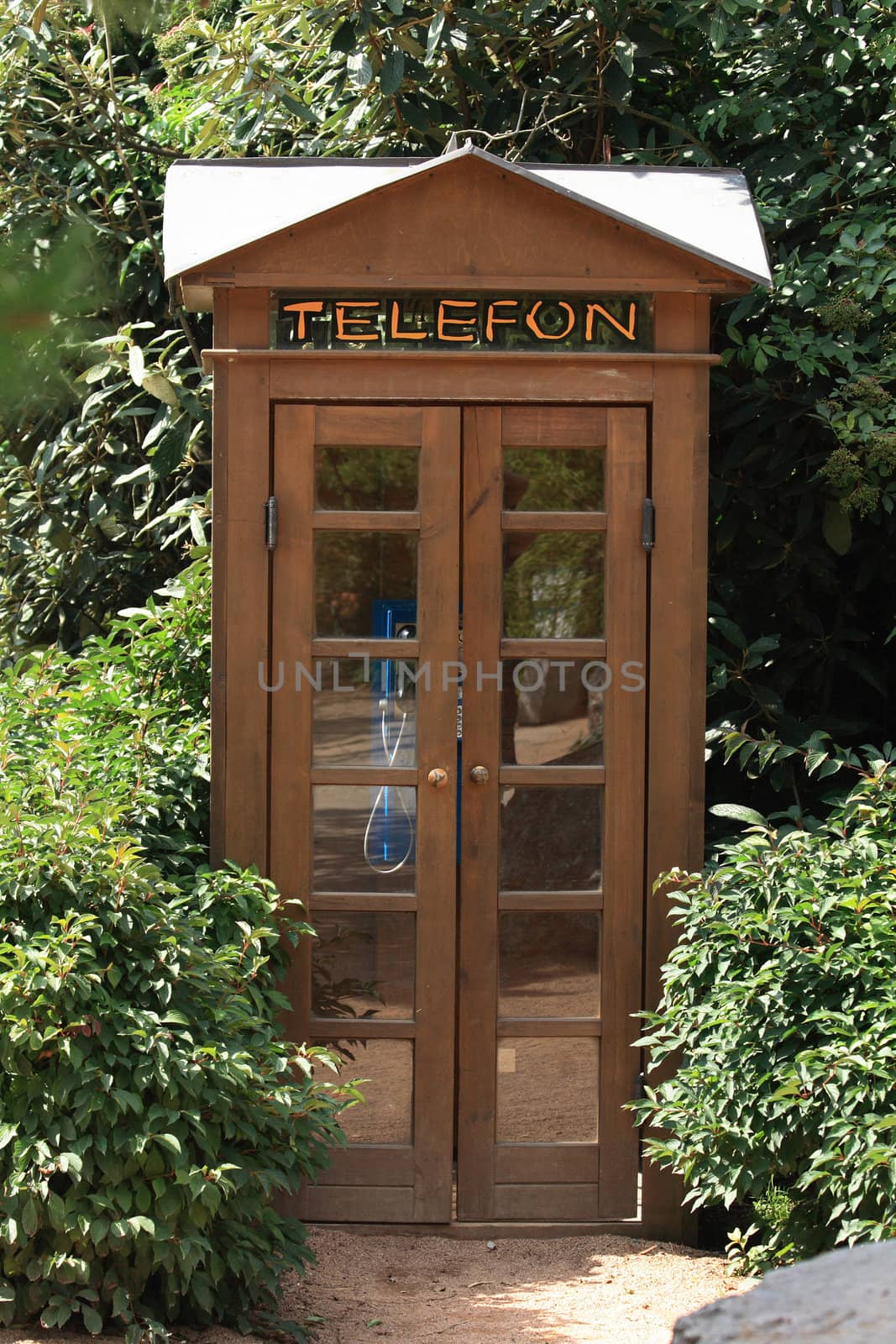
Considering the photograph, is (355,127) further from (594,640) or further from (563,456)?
(594,640)

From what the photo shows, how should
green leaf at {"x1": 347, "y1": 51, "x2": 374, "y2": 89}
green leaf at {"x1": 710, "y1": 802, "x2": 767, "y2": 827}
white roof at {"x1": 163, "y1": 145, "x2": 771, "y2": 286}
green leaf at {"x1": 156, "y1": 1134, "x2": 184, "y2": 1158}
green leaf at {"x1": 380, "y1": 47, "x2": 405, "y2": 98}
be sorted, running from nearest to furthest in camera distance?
green leaf at {"x1": 156, "y1": 1134, "x2": 184, "y2": 1158}, white roof at {"x1": 163, "y1": 145, "x2": 771, "y2": 286}, green leaf at {"x1": 710, "y1": 802, "x2": 767, "y2": 827}, green leaf at {"x1": 380, "y1": 47, "x2": 405, "y2": 98}, green leaf at {"x1": 347, "y1": 51, "x2": 374, "y2": 89}

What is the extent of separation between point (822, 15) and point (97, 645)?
3519 mm

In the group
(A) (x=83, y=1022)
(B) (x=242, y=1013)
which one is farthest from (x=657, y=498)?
(A) (x=83, y=1022)

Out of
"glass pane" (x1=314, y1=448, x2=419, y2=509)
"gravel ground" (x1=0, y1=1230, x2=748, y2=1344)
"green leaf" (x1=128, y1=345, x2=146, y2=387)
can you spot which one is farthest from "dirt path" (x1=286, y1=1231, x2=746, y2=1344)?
"green leaf" (x1=128, y1=345, x2=146, y2=387)

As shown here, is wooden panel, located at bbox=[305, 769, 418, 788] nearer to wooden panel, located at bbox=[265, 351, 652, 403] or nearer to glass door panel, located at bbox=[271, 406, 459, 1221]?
glass door panel, located at bbox=[271, 406, 459, 1221]

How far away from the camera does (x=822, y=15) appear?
17.6ft

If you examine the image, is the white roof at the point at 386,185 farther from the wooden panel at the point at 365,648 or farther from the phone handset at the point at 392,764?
the phone handset at the point at 392,764

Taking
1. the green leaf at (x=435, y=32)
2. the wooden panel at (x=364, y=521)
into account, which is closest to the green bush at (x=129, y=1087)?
the wooden panel at (x=364, y=521)

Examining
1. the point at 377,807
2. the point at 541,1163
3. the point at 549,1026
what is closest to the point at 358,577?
the point at 377,807

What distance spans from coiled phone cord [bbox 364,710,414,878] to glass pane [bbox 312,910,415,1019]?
135 millimetres

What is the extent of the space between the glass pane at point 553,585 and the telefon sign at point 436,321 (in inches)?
21.8

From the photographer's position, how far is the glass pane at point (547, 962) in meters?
4.19

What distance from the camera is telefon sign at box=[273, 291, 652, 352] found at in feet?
13.5

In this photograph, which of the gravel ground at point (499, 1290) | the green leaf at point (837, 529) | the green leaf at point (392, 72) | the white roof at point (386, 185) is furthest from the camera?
the green leaf at point (392, 72)
